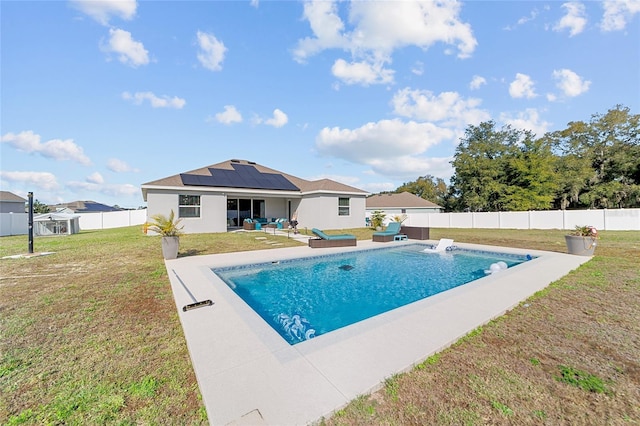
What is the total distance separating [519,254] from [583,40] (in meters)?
10.6

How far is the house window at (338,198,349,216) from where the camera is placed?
20333 millimetres

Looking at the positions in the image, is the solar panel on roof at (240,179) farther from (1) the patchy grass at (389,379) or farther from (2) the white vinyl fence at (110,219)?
(2) the white vinyl fence at (110,219)

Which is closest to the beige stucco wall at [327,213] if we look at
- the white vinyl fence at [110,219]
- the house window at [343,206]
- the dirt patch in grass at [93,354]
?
the house window at [343,206]

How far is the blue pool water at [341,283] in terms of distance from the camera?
5065mm

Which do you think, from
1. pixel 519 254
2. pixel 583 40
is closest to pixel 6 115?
pixel 519 254

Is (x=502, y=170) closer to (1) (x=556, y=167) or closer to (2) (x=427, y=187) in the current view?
(1) (x=556, y=167)

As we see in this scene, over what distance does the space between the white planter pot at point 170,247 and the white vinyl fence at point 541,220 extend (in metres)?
24.4

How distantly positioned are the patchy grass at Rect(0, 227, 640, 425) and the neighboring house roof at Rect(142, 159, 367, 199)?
11.9m

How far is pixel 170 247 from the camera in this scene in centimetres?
867

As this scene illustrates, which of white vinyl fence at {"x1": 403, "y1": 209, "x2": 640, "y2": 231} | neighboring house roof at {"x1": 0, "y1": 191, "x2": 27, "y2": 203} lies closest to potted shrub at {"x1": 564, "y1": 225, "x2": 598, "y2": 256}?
white vinyl fence at {"x1": 403, "y1": 209, "x2": 640, "y2": 231}

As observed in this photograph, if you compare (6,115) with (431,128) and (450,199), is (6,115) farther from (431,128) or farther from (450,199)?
(450,199)

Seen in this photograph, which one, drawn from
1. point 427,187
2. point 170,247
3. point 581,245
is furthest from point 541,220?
point 427,187

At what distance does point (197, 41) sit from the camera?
11.8 metres

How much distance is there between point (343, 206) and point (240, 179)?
8.28 m
